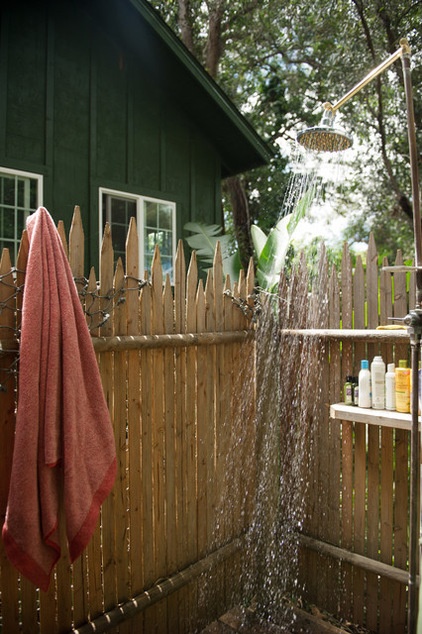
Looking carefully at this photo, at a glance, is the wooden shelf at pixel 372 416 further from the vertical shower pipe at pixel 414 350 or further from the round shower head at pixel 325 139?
the round shower head at pixel 325 139

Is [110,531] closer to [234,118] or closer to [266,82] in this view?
[234,118]

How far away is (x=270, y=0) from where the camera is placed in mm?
8914

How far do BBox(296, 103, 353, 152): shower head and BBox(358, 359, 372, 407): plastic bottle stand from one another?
1.42m

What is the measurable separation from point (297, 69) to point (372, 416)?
34.1ft

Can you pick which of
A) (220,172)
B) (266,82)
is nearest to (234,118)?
(220,172)

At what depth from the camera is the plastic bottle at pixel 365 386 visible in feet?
9.25

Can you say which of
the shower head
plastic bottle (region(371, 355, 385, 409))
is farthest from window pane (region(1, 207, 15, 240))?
plastic bottle (region(371, 355, 385, 409))

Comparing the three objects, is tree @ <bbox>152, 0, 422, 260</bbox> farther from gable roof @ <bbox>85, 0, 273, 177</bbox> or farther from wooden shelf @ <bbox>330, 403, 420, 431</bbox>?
wooden shelf @ <bbox>330, 403, 420, 431</bbox>

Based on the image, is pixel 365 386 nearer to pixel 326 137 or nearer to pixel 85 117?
pixel 326 137

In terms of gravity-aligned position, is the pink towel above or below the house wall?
below

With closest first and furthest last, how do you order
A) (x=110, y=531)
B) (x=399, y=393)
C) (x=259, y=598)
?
(x=110, y=531) → (x=399, y=393) → (x=259, y=598)

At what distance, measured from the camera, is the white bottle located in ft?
8.77

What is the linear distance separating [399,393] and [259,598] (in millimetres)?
1933

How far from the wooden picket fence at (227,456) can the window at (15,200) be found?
2.90 m
